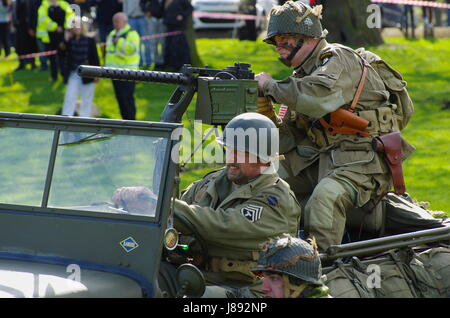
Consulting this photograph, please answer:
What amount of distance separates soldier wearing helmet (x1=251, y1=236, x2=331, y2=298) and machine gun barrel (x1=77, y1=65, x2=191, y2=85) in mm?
1469

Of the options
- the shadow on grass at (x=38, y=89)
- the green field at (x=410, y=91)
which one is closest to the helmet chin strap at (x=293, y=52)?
the green field at (x=410, y=91)

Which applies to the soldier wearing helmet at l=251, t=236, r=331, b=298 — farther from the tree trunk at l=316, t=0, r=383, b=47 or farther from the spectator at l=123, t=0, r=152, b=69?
the spectator at l=123, t=0, r=152, b=69

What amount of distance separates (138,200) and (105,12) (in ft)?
43.3

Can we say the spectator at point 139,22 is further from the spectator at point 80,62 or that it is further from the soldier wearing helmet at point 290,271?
the soldier wearing helmet at point 290,271

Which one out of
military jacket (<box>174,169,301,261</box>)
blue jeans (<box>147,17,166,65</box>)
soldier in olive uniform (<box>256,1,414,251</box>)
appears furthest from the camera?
blue jeans (<box>147,17,166,65</box>)

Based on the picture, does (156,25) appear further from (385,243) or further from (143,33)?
(385,243)

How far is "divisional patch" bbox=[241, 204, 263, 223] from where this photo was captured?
5.17 m

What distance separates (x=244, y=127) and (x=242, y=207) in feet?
1.41

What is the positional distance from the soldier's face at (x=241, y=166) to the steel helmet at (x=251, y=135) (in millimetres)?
55

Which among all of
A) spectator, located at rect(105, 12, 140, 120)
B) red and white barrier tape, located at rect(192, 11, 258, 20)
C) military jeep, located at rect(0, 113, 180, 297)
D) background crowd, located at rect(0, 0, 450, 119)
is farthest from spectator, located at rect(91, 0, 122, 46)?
military jeep, located at rect(0, 113, 180, 297)
